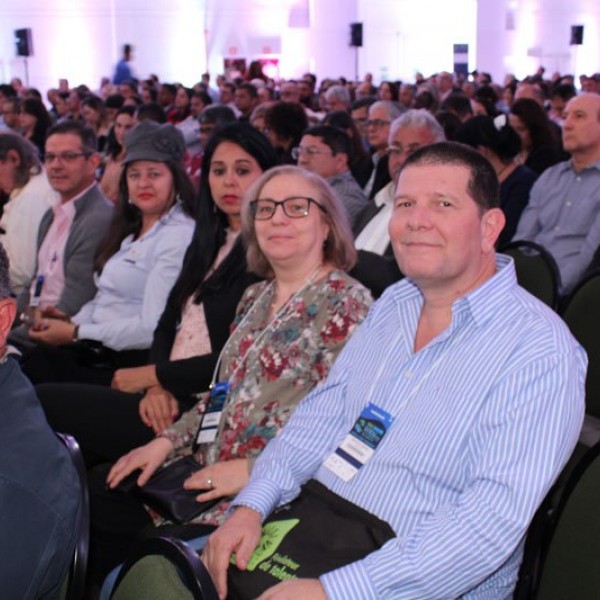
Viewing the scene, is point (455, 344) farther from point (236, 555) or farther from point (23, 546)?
point (23, 546)

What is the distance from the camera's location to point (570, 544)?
4.80ft

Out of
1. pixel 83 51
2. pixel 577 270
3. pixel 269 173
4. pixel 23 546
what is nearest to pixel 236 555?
pixel 23 546

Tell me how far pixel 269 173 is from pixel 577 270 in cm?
207

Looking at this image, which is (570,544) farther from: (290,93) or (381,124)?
(290,93)

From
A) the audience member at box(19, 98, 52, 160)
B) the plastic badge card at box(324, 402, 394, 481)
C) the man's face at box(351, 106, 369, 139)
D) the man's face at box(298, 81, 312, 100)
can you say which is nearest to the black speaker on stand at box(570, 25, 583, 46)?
the man's face at box(298, 81, 312, 100)

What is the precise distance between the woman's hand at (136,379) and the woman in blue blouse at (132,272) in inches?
14.1

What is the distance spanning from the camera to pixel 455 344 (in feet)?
5.38

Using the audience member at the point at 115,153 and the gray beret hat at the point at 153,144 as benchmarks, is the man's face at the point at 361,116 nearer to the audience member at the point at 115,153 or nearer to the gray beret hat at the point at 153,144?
the audience member at the point at 115,153

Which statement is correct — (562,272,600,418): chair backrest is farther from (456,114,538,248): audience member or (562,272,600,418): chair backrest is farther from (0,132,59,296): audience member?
(0,132,59,296): audience member

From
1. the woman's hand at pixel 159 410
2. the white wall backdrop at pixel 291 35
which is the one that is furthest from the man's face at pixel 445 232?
the white wall backdrop at pixel 291 35

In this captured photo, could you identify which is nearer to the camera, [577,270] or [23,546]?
[23,546]

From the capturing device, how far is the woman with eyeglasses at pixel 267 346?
2.16 meters

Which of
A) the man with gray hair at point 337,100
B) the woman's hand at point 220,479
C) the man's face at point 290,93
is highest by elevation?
the man's face at point 290,93

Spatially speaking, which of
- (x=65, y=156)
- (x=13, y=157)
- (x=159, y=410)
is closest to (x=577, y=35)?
(x=13, y=157)
